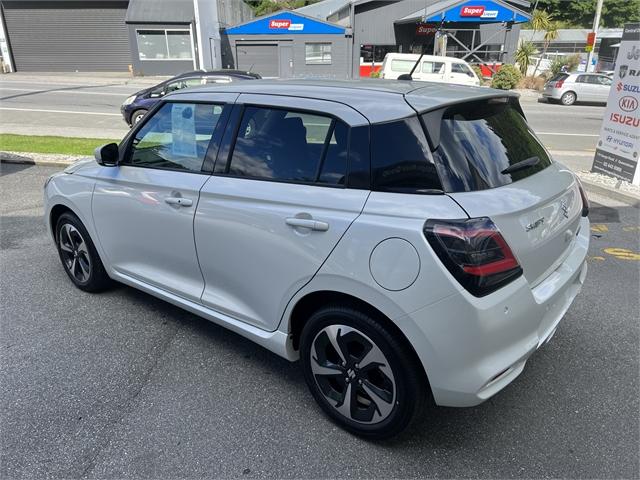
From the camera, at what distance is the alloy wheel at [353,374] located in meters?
2.28

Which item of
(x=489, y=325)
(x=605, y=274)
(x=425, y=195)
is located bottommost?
(x=605, y=274)

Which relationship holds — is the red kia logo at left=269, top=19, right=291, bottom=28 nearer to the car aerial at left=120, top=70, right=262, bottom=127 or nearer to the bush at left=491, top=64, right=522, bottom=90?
the bush at left=491, top=64, right=522, bottom=90

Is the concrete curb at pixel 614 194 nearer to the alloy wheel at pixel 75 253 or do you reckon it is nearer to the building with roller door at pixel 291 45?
the alloy wheel at pixel 75 253

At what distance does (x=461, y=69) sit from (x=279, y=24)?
43.9ft

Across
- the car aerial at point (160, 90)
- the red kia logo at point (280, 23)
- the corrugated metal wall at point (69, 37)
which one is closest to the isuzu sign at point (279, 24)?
the red kia logo at point (280, 23)

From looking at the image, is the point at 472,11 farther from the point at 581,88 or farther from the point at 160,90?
the point at 160,90

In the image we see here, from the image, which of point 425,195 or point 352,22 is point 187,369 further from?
point 352,22

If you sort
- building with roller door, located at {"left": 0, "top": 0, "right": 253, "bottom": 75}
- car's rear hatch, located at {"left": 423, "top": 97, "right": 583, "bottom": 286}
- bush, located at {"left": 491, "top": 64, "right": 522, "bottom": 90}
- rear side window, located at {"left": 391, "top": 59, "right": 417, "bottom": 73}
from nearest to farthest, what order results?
car's rear hatch, located at {"left": 423, "top": 97, "right": 583, "bottom": 286} < rear side window, located at {"left": 391, "top": 59, "right": 417, "bottom": 73} < bush, located at {"left": 491, "top": 64, "right": 522, "bottom": 90} < building with roller door, located at {"left": 0, "top": 0, "right": 253, "bottom": 75}

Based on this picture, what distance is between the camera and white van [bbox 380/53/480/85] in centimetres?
2064

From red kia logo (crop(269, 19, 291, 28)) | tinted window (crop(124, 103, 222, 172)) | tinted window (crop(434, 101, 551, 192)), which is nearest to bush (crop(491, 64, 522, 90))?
red kia logo (crop(269, 19, 291, 28))

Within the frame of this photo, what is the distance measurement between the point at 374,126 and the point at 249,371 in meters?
1.73

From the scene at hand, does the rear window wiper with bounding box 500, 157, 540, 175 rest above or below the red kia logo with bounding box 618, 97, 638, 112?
above

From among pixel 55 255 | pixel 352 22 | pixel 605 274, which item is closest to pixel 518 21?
pixel 352 22

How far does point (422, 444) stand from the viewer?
2.43 metres
